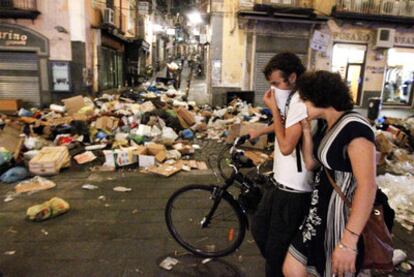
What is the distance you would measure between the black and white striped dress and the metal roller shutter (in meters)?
13.5

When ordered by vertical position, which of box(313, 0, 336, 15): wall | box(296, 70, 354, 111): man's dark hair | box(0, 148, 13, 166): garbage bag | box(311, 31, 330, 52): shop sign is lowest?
box(0, 148, 13, 166): garbage bag

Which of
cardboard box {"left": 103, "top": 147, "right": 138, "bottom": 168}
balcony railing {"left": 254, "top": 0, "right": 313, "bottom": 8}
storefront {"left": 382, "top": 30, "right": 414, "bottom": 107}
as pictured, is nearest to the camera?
cardboard box {"left": 103, "top": 147, "right": 138, "bottom": 168}

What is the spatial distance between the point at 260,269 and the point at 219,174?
2926mm

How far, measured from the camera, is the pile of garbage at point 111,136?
19.7 feet

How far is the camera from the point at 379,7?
15148 mm

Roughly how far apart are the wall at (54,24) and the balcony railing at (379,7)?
12.0 metres

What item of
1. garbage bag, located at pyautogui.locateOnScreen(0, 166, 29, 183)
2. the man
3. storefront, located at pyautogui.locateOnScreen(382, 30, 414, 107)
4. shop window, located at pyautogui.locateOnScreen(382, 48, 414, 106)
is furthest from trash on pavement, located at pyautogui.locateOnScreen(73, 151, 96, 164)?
shop window, located at pyautogui.locateOnScreen(382, 48, 414, 106)

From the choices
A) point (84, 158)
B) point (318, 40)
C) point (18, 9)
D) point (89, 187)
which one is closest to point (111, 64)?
point (18, 9)

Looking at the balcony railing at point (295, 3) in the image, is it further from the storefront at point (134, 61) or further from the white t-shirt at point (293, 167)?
the white t-shirt at point (293, 167)

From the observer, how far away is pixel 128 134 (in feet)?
25.4

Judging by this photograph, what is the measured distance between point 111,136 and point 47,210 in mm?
3954

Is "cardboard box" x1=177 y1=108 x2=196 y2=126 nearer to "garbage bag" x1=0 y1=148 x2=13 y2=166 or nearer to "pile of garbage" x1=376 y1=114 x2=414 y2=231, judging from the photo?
"garbage bag" x1=0 y1=148 x2=13 y2=166

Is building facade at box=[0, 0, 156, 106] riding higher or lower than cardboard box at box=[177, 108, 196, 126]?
higher

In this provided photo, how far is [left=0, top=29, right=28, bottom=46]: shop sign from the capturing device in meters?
12.3
